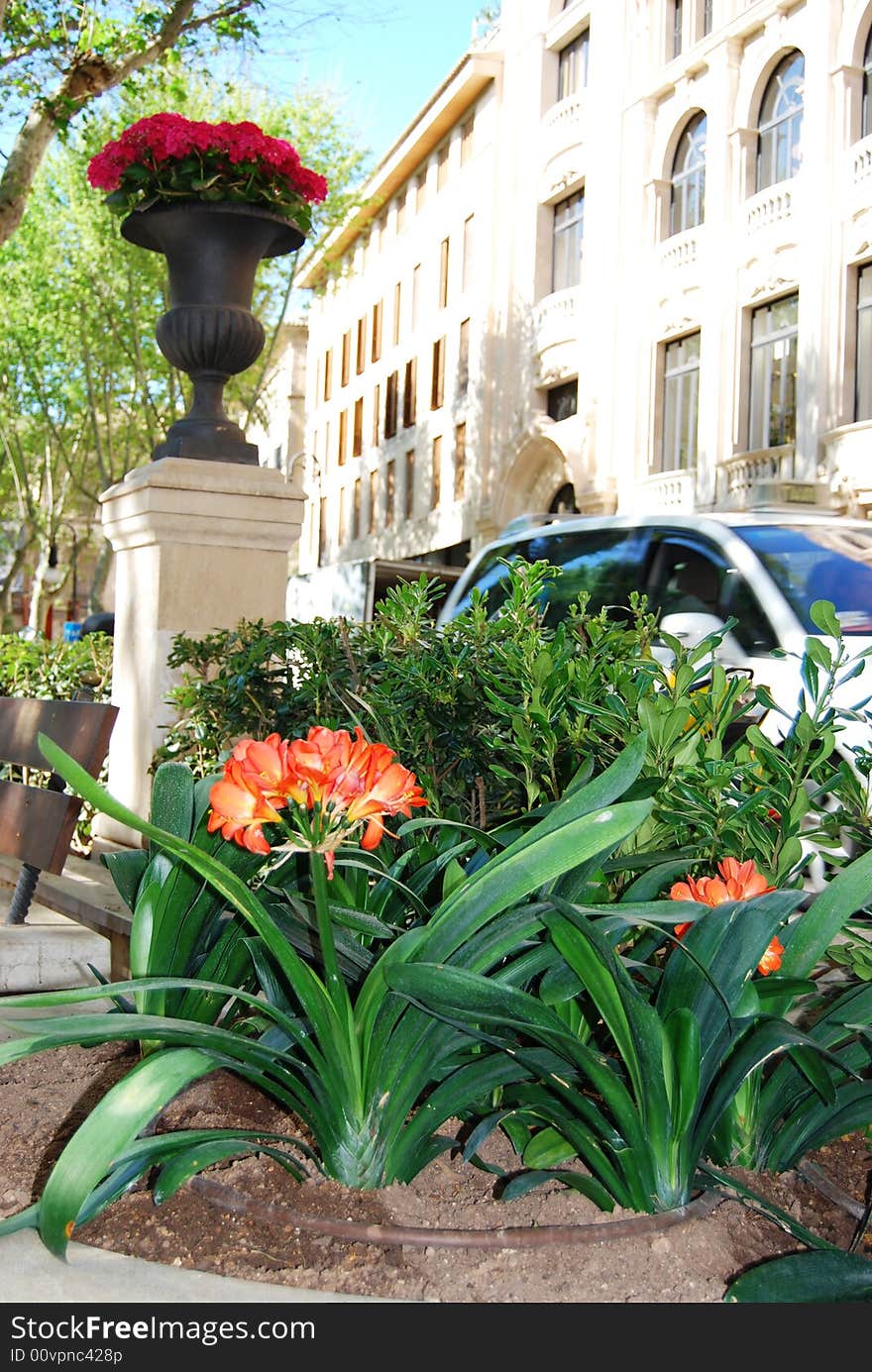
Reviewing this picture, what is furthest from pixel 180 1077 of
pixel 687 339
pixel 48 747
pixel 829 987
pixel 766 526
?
pixel 687 339

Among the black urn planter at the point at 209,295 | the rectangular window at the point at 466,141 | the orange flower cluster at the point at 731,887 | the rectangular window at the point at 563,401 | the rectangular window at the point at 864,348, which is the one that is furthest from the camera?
the rectangular window at the point at 466,141

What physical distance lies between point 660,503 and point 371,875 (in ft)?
71.4

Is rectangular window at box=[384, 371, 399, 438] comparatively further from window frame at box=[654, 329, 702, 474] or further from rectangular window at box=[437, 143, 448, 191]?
window frame at box=[654, 329, 702, 474]

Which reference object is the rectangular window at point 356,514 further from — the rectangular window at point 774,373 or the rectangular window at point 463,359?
the rectangular window at point 774,373

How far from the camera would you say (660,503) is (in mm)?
24078

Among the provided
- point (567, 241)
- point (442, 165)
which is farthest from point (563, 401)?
point (442, 165)

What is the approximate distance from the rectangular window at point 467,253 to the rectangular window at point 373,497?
9.15 meters

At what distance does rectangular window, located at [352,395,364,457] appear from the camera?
44594 mm

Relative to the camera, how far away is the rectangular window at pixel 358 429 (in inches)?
1756

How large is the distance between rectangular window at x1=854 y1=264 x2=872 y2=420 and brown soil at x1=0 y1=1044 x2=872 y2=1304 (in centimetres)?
1923

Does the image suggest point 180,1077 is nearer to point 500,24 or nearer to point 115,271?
point 115,271

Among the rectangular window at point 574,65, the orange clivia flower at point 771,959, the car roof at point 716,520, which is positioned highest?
the rectangular window at point 574,65

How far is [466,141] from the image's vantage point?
33906 mm

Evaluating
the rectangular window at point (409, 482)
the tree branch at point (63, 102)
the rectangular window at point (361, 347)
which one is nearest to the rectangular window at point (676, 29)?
the rectangular window at point (409, 482)
